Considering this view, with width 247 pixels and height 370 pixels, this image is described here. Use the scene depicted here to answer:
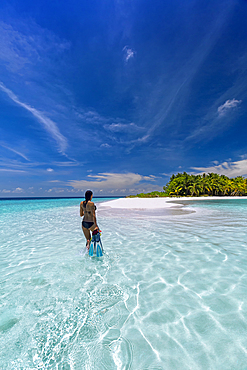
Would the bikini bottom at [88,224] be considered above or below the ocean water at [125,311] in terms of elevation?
above

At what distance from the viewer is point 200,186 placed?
73.3 meters

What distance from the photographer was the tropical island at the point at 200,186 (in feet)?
239

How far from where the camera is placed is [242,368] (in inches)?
85.0

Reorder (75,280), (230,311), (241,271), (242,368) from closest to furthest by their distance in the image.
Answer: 1. (242,368)
2. (230,311)
3. (75,280)
4. (241,271)

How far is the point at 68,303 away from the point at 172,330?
2.13 metres

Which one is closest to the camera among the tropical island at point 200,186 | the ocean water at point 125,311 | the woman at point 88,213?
the ocean water at point 125,311

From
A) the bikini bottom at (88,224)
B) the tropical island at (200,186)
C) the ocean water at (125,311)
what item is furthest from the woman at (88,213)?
the tropical island at (200,186)

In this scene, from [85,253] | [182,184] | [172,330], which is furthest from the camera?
[182,184]

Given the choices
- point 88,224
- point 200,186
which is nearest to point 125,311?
point 88,224

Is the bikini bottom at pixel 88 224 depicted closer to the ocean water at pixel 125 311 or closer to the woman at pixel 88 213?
the woman at pixel 88 213

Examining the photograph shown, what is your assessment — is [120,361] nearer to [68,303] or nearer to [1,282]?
[68,303]

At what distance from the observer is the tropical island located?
72.9 meters

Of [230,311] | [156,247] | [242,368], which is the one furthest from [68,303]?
[156,247]

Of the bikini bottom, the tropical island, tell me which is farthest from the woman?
the tropical island
